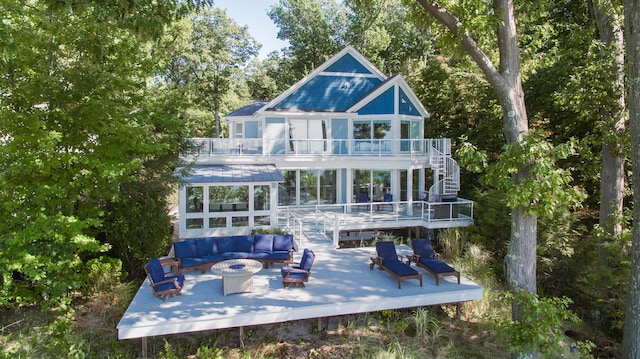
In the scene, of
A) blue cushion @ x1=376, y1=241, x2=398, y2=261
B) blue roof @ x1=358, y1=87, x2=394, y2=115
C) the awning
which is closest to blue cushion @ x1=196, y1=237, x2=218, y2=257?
the awning

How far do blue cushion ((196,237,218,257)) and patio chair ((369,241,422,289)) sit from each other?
4.78m

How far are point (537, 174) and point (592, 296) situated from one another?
642 centimetres

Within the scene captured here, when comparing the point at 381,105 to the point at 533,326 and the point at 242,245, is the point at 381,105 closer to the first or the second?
the point at 242,245

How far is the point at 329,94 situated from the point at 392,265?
37.9 ft

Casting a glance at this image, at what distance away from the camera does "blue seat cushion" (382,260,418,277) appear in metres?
9.91

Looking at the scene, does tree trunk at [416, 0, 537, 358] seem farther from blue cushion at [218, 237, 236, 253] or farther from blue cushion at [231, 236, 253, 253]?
blue cushion at [218, 237, 236, 253]

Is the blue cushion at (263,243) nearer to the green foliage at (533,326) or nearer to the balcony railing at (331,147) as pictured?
the balcony railing at (331,147)

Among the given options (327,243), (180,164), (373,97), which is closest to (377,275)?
(327,243)

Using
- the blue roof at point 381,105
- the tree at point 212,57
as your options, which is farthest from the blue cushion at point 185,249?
the tree at point 212,57

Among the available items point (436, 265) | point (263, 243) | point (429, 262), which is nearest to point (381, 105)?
point (263, 243)

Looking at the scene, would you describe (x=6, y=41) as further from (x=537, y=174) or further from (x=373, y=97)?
(x=373, y=97)

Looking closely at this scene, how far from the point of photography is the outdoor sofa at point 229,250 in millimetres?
11117

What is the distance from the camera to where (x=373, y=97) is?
19062 mm

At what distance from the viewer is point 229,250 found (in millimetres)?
12141
